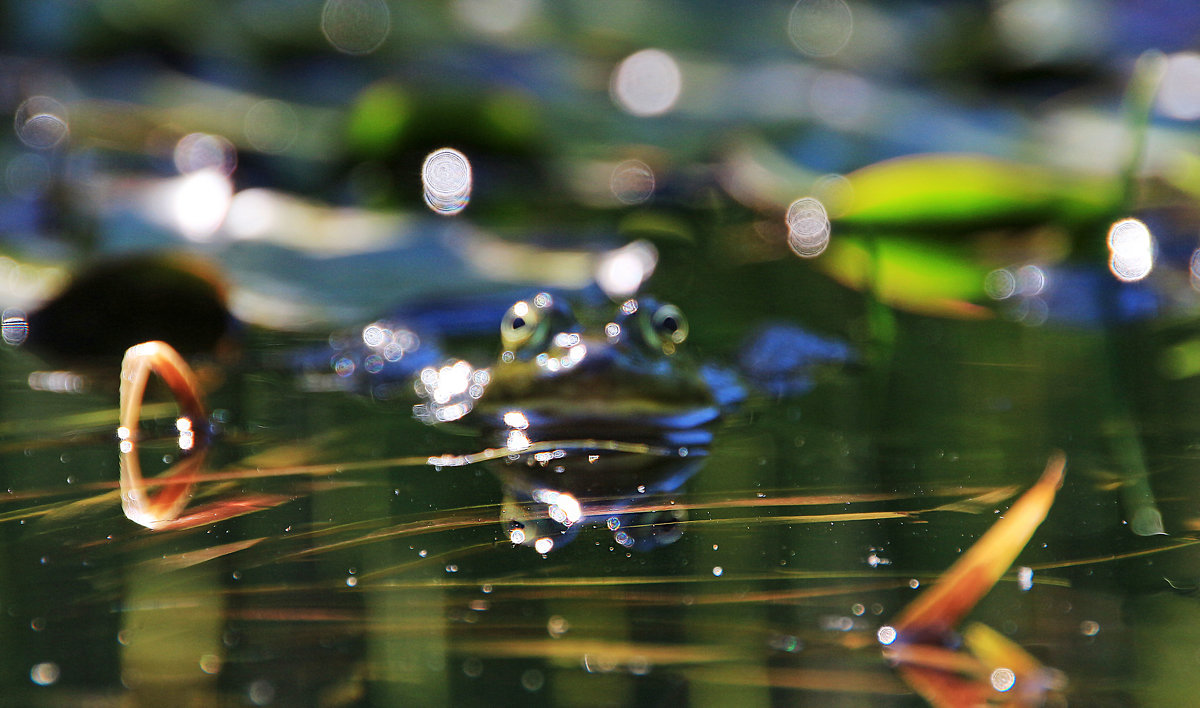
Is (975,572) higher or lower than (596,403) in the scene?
lower

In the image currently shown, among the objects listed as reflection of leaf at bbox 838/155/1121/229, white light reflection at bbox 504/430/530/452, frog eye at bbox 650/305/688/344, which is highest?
reflection of leaf at bbox 838/155/1121/229

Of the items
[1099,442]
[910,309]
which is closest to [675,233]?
[910,309]

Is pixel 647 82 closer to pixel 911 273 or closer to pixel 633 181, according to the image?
pixel 633 181

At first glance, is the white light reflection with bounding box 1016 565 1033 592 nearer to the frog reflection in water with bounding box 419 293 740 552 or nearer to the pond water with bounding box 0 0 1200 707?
the pond water with bounding box 0 0 1200 707

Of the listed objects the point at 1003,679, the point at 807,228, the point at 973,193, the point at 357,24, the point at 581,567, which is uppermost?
the point at 357,24

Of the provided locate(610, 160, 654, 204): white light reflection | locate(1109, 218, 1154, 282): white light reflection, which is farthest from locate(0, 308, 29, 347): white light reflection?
locate(1109, 218, 1154, 282): white light reflection

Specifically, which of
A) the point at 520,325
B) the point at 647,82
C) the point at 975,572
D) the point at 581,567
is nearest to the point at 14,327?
the point at 520,325
